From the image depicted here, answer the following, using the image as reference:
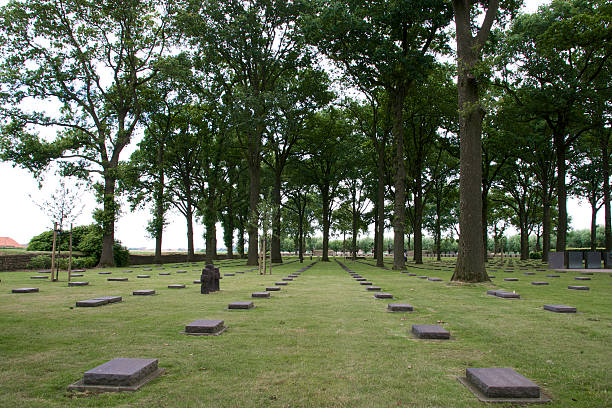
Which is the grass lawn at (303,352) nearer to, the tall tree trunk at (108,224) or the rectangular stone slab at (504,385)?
the rectangular stone slab at (504,385)

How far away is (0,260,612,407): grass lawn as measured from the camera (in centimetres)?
335

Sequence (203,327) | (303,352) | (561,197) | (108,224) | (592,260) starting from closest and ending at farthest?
1. (303,352)
2. (203,327)
3. (592,260)
4. (561,197)
5. (108,224)

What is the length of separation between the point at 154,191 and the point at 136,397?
1292 inches

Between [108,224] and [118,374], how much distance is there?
2876 centimetres

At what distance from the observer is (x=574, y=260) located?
26688mm

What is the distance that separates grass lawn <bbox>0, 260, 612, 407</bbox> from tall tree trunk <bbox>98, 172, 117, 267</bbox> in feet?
70.7

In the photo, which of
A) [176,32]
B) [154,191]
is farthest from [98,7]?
[154,191]

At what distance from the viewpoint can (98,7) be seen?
27344mm

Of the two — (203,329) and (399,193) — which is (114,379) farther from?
(399,193)

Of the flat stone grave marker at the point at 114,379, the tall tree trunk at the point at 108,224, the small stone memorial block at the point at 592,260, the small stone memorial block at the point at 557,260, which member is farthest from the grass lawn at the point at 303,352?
the small stone memorial block at the point at 592,260

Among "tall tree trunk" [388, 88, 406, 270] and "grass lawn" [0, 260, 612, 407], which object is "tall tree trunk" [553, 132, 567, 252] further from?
"grass lawn" [0, 260, 612, 407]

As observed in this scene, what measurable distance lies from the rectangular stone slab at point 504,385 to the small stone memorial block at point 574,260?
28.4 metres

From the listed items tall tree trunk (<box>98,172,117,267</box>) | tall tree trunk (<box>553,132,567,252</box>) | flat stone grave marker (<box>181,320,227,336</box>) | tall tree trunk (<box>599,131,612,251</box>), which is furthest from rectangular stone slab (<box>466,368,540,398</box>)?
tall tree trunk (<box>599,131,612,251</box>)

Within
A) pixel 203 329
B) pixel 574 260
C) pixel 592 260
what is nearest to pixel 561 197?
pixel 574 260
